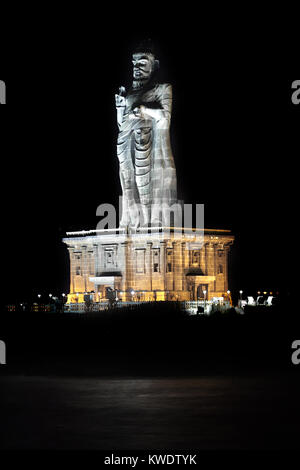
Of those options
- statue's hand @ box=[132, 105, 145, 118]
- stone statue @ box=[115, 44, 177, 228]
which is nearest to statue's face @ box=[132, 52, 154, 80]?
stone statue @ box=[115, 44, 177, 228]

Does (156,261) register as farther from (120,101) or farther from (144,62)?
(144,62)

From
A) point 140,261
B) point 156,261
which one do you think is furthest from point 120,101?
point 156,261

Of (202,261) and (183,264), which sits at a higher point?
(202,261)

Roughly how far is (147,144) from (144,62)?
196 inches

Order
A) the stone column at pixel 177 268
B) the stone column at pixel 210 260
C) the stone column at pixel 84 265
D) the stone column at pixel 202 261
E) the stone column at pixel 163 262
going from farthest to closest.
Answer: the stone column at pixel 84 265, the stone column at pixel 210 260, the stone column at pixel 202 261, the stone column at pixel 177 268, the stone column at pixel 163 262

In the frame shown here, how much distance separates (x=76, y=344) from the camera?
119ft

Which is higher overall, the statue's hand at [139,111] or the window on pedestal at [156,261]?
the statue's hand at [139,111]

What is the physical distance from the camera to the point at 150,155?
63.2 m

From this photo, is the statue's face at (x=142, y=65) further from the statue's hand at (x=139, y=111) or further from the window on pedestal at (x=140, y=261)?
the window on pedestal at (x=140, y=261)

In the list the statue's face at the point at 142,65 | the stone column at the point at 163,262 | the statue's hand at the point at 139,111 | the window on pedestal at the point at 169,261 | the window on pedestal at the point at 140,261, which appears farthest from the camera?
the window on pedestal at the point at 140,261

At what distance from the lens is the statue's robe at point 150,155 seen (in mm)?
62500

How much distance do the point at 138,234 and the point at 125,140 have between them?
20.7 feet

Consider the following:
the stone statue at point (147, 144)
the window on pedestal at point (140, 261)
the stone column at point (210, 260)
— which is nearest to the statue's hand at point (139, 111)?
the stone statue at point (147, 144)
